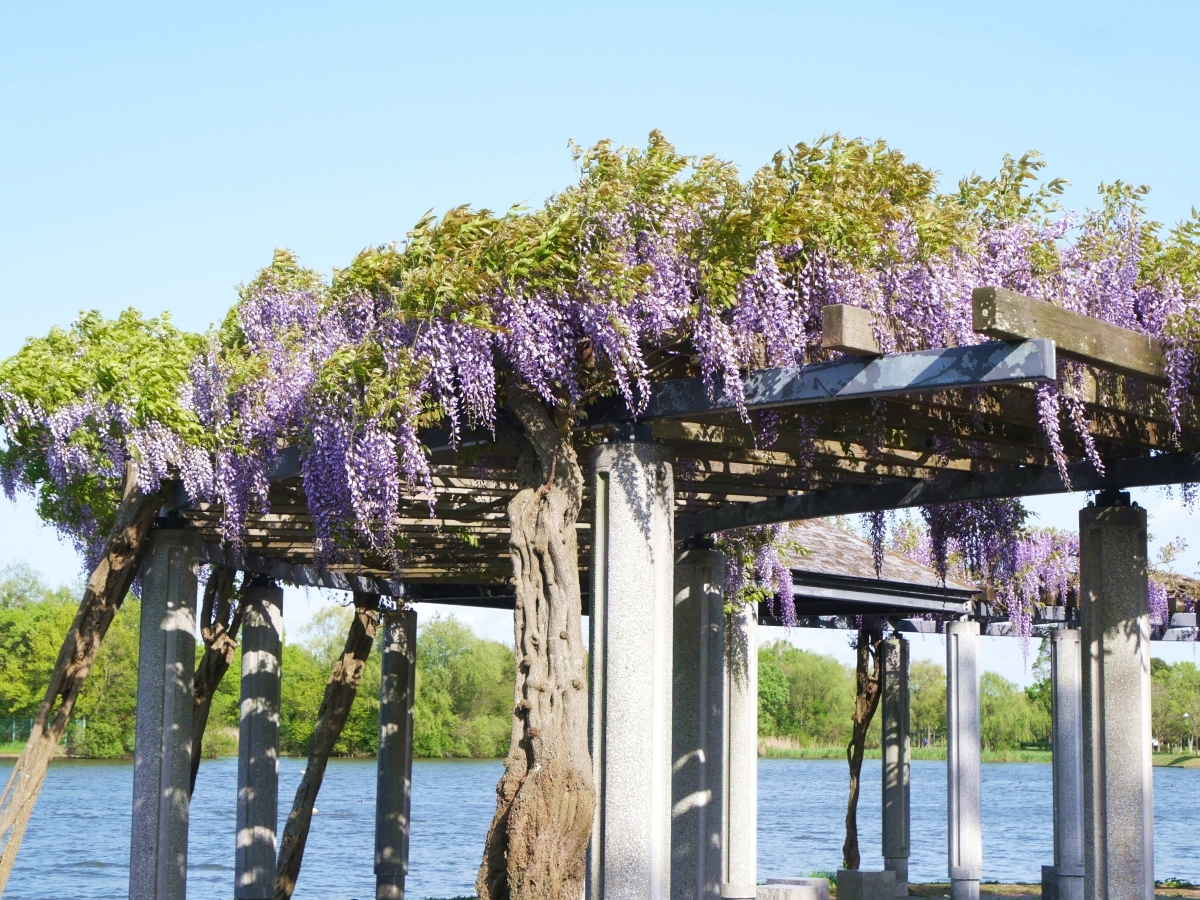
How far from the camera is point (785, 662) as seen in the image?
74.2 meters

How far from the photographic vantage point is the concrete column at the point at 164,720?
9.49m

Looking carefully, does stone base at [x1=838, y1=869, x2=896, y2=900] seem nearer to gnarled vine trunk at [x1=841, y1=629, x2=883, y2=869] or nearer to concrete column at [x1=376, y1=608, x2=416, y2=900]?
gnarled vine trunk at [x1=841, y1=629, x2=883, y2=869]

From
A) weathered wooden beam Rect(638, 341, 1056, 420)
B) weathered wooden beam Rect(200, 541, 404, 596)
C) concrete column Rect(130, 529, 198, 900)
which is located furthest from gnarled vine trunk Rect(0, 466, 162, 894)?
weathered wooden beam Rect(638, 341, 1056, 420)

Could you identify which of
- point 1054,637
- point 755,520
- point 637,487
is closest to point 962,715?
point 1054,637

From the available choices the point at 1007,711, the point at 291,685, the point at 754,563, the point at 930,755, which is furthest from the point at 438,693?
the point at 754,563

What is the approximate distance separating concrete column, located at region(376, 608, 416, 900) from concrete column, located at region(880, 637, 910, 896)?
5.91m

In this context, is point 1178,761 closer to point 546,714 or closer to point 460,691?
point 460,691

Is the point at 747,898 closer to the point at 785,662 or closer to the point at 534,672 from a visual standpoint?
the point at 534,672

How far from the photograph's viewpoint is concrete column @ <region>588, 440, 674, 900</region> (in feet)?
21.5

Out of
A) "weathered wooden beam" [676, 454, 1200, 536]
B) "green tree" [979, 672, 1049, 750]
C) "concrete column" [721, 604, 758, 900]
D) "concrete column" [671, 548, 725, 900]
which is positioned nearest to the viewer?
"weathered wooden beam" [676, 454, 1200, 536]

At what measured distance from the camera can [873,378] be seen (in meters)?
6.04

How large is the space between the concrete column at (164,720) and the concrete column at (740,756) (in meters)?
4.67

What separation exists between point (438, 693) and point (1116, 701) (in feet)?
189

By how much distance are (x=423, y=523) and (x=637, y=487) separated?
3.93 metres
